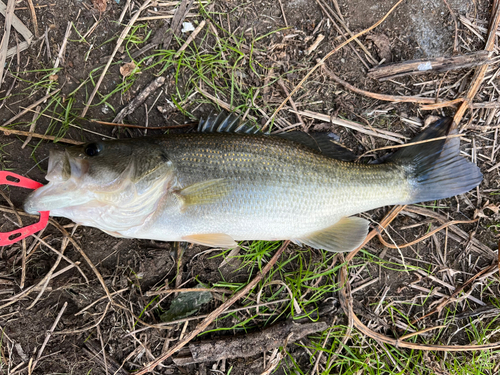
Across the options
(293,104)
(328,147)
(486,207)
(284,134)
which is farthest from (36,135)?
(486,207)

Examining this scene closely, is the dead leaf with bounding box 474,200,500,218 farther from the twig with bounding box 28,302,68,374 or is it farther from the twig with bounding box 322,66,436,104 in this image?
the twig with bounding box 28,302,68,374

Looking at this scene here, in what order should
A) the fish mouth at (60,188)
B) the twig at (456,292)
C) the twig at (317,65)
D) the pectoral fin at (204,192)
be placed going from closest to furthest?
the fish mouth at (60,188), the pectoral fin at (204,192), the twig at (317,65), the twig at (456,292)

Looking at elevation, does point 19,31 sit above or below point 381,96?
above

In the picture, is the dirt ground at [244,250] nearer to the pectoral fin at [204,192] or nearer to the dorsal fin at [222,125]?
the dorsal fin at [222,125]

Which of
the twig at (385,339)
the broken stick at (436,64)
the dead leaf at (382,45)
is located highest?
the dead leaf at (382,45)

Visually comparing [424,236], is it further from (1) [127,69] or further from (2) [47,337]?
(2) [47,337]

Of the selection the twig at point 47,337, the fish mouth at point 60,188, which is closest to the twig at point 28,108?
the fish mouth at point 60,188

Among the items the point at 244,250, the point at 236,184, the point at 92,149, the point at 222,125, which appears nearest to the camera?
the point at 92,149
